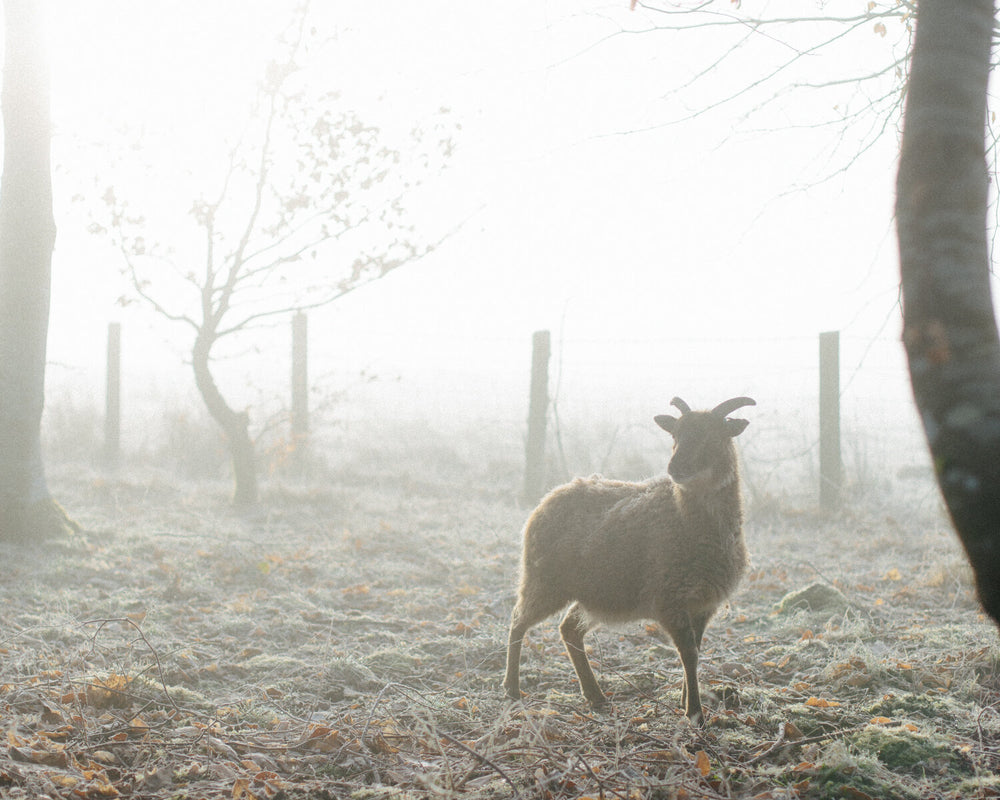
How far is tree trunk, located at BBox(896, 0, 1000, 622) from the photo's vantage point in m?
2.19

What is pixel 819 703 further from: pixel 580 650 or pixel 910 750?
pixel 580 650

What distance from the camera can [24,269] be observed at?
7.64m

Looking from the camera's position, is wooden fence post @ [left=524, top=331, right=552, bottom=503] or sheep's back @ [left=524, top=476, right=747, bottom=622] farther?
wooden fence post @ [left=524, top=331, right=552, bottom=503]

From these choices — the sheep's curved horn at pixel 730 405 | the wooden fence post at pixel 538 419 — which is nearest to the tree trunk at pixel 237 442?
the wooden fence post at pixel 538 419

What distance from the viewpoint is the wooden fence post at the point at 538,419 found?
1152 centimetres

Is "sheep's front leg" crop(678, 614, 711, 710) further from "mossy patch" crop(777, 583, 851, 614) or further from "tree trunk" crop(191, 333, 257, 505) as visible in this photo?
"tree trunk" crop(191, 333, 257, 505)

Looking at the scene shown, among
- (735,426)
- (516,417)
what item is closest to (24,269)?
(735,426)

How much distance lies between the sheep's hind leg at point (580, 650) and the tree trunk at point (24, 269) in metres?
5.47

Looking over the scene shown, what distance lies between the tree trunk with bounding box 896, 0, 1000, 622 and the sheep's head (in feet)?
6.64

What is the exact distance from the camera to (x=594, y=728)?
3773 millimetres

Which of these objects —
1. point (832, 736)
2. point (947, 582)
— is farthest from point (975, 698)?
point (947, 582)

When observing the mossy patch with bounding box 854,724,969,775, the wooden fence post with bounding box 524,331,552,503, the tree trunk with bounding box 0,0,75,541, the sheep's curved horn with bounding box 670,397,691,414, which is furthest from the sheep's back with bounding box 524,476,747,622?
the wooden fence post with bounding box 524,331,552,503

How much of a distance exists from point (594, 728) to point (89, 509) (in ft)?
27.0

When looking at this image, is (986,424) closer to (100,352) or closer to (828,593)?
(828,593)
